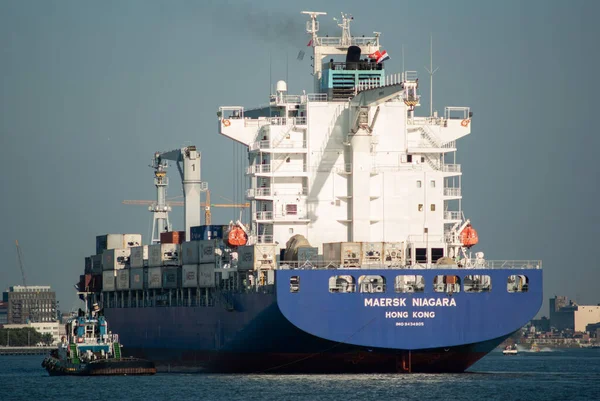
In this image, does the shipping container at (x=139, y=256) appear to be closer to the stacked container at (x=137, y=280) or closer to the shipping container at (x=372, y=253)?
the stacked container at (x=137, y=280)

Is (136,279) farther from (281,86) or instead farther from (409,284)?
(409,284)

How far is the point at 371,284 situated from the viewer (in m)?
52.4

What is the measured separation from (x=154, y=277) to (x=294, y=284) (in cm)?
1608

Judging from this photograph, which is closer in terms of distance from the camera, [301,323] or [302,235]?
[301,323]

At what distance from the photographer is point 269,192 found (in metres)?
57.7

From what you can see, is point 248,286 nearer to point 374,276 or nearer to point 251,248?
point 251,248

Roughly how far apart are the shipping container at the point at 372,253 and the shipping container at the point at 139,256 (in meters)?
17.3

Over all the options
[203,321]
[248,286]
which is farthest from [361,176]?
[203,321]

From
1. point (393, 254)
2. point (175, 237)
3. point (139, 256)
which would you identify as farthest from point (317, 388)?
point (139, 256)

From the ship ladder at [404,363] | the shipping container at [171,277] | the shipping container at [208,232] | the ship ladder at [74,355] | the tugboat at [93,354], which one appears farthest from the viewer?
the shipping container at [171,277]

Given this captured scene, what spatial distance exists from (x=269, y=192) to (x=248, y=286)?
453 cm

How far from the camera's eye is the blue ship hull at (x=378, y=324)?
167ft

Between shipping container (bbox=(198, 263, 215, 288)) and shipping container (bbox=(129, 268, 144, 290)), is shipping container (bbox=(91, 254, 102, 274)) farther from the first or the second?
shipping container (bbox=(198, 263, 215, 288))

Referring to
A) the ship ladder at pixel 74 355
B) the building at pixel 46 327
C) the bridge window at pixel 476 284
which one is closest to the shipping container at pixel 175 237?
the ship ladder at pixel 74 355
